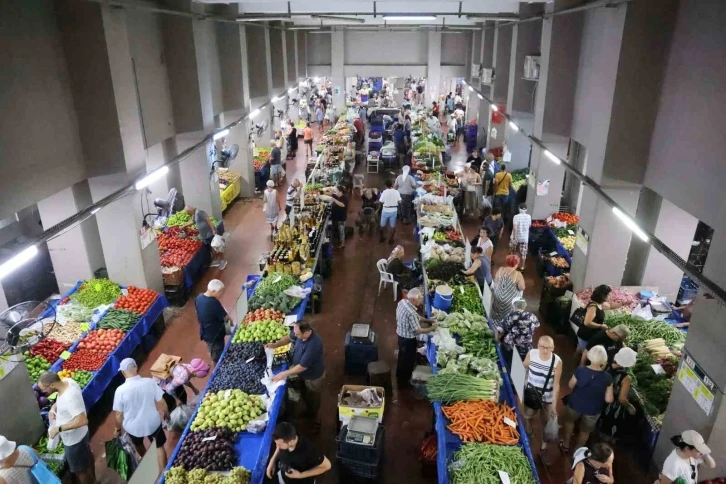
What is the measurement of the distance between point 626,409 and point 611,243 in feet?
10.9

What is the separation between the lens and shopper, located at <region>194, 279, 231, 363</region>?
293 inches

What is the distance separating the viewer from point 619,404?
639cm

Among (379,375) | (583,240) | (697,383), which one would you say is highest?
(583,240)

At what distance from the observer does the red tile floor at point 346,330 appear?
6.62 metres

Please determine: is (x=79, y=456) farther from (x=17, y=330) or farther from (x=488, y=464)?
(x=488, y=464)

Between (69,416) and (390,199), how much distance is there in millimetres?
8857

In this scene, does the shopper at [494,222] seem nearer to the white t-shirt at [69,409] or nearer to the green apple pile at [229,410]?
the green apple pile at [229,410]

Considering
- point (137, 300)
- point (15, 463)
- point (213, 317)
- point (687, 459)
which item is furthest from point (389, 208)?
point (15, 463)

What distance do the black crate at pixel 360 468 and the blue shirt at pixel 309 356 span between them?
42.4 inches

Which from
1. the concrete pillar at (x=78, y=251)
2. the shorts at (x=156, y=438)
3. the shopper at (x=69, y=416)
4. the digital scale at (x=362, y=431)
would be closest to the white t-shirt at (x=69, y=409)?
the shopper at (x=69, y=416)

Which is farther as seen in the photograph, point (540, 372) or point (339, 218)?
point (339, 218)

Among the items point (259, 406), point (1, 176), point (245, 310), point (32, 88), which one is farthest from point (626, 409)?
point (32, 88)

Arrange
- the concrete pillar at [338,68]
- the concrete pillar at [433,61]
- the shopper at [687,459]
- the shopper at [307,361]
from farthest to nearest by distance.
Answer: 1. the concrete pillar at [338,68]
2. the concrete pillar at [433,61]
3. the shopper at [307,361]
4. the shopper at [687,459]

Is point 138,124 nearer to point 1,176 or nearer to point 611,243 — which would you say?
point 1,176
